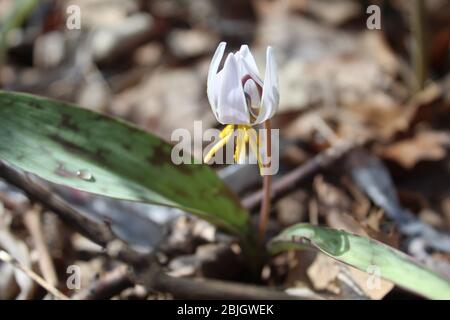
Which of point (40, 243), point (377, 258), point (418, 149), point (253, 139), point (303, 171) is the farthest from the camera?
point (418, 149)

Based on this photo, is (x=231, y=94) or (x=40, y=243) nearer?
(x=231, y=94)

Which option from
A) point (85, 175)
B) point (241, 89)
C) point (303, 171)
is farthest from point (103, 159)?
point (303, 171)

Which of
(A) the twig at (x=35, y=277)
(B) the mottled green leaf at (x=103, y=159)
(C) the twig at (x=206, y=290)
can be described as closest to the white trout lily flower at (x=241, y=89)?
(B) the mottled green leaf at (x=103, y=159)

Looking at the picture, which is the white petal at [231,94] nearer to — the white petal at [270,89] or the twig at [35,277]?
the white petal at [270,89]

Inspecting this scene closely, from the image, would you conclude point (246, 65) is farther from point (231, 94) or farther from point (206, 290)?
point (206, 290)

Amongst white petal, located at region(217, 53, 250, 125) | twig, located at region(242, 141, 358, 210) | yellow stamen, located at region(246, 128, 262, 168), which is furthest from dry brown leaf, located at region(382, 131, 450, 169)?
white petal, located at region(217, 53, 250, 125)
